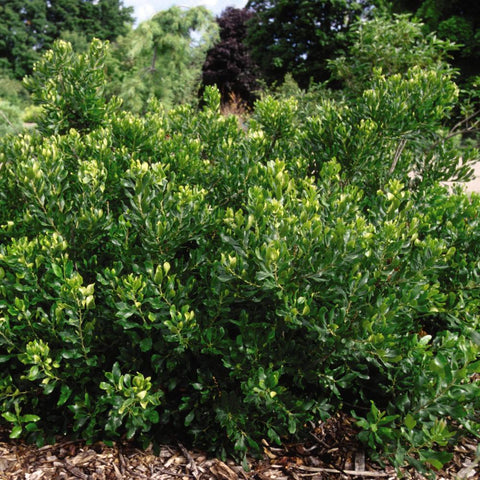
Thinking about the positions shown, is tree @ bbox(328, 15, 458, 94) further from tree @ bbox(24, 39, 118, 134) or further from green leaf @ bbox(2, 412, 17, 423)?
green leaf @ bbox(2, 412, 17, 423)

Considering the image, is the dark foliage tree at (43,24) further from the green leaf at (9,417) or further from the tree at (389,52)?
the green leaf at (9,417)

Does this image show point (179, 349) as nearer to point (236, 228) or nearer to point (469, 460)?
point (236, 228)

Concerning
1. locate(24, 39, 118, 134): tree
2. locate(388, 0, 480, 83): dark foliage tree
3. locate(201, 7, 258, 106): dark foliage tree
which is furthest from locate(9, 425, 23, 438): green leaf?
locate(201, 7, 258, 106): dark foliage tree

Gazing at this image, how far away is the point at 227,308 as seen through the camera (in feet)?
6.89

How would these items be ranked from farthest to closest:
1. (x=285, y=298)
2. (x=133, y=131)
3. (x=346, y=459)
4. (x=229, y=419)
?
(x=133, y=131), (x=346, y=459), (x=229, y=419), (x=285, y=298)

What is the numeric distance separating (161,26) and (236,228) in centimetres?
1768

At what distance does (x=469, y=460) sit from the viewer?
7.93ft

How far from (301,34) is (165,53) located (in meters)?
8.51

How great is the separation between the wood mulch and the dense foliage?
0.31 ft

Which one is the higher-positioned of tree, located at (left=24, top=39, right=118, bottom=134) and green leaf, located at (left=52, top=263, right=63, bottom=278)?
tree, located at (left=24, top=39, right=118, bottom=134)

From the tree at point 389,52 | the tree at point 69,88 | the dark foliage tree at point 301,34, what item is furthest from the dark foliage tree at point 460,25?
the tree at point 69,88

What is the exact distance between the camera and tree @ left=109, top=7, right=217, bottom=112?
56.2 ft

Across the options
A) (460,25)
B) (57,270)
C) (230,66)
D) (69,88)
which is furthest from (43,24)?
(57,270)

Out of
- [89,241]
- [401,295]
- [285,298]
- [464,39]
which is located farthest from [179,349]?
[464,39]
